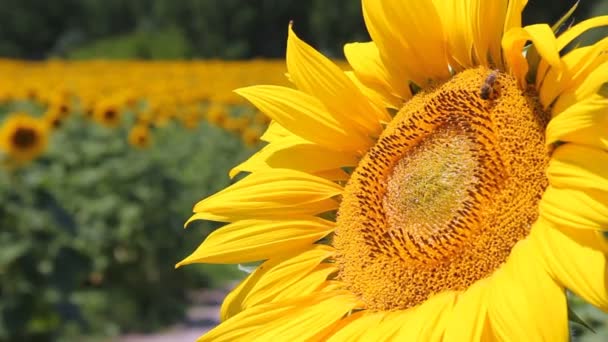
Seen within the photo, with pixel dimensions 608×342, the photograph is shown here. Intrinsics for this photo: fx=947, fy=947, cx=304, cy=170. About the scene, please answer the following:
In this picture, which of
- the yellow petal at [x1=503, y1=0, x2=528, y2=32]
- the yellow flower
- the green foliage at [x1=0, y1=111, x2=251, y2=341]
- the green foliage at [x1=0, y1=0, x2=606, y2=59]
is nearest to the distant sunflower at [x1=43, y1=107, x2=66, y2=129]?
the green foliage at [x1=0, y1=111, x2=251, y2=341]

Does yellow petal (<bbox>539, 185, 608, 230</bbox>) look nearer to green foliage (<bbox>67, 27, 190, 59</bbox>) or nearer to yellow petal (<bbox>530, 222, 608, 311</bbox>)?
yellow petal (<bbox>530, 222, 608, 311</bbox>)

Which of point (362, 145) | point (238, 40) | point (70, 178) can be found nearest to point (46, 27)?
point (238, 40)

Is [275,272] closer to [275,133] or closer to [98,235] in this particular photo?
[275,133]

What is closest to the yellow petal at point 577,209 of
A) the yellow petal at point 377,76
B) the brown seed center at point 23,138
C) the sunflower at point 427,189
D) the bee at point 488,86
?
the sunflower at point 427,189

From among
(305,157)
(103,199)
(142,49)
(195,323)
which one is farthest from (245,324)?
(142,49)

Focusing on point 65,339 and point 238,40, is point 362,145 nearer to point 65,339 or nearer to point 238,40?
point 65,339

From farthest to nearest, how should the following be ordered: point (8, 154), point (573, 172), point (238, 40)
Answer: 1. point (238, 40)
2. point (8, 154)
3. point (573, 172)
